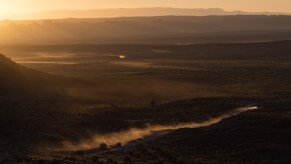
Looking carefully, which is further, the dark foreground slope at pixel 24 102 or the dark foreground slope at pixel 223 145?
the dark foreground slope at pixel 24 102

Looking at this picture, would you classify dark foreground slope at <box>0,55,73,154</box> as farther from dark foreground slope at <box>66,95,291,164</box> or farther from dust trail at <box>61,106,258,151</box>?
dark foreground slope at <box>66,95,291,164</box>

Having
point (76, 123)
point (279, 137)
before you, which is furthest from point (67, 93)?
point (279, 137)

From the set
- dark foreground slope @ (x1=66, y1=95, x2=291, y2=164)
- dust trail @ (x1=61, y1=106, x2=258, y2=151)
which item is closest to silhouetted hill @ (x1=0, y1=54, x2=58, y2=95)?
dust trail @ (x1=61, y1=106, x2=258, y2=151)

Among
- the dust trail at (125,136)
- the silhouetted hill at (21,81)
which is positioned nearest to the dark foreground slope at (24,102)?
the silhouetted hill at (21,81)

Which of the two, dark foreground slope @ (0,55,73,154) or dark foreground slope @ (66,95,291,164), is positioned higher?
dark foreground slope @ (0,55,73,154)

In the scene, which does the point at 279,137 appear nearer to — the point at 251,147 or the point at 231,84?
the point at 251,147

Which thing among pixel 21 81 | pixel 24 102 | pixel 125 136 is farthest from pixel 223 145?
pixel 21 81

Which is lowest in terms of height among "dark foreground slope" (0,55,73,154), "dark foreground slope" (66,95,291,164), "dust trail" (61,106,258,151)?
"dark foreground slope" (66,95,291,164)

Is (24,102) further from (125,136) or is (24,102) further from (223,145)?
(223,145)

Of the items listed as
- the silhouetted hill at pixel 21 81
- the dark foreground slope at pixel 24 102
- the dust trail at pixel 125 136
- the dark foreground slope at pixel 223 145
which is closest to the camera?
the dark foreground slope at pixel 223 145

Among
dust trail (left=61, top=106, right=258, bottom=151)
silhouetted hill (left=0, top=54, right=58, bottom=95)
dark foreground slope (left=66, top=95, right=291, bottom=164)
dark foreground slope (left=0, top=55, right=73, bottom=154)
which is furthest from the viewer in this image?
silhouetted hill (left=0, top=54, right=58, bottom=95)

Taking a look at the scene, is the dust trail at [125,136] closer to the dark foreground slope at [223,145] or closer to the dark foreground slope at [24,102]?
the dark foreground slope at [223,145]
